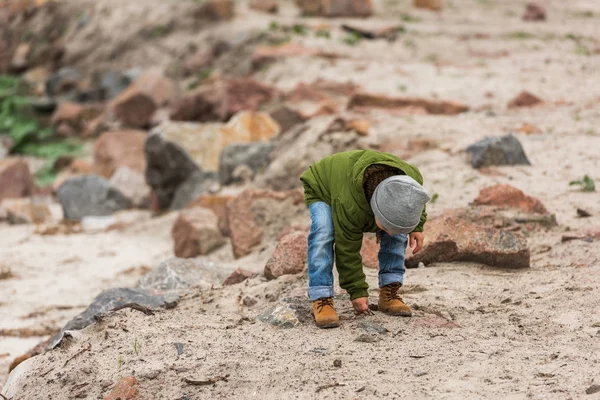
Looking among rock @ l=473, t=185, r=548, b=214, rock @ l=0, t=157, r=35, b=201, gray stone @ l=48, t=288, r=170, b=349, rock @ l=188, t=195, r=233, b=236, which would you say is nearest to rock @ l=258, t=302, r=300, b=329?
gray stone @ l=48, t=288, r=170, b=349

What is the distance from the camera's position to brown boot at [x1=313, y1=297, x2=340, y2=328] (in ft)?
13.4

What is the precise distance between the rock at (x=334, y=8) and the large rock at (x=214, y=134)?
7.23 m

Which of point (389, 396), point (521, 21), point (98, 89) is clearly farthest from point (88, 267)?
point (521, 21)

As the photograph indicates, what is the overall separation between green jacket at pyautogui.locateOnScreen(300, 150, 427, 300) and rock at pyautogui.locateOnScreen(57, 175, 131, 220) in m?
7.24

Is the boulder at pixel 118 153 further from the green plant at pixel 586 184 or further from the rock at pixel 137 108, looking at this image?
the green plant at pixel 586 184

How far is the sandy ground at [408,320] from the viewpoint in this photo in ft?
11.4

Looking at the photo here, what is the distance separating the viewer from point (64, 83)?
62.3ft

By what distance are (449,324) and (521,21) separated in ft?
49.3

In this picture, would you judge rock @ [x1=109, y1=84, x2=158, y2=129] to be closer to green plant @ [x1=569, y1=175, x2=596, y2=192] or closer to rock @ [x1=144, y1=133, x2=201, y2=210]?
rock @ [x1=144, y1=133, x2=201, y2=210]

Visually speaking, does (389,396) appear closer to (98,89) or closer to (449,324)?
(449,324)

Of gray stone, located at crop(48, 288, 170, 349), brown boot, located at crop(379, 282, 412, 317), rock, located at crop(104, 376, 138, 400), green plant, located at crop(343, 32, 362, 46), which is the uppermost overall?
brown boot, located at crop(379, 282, 412, 317)

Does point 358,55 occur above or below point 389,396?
below

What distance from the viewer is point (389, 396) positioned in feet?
10.8

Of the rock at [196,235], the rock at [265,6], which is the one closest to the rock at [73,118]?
the rock at [265,6]
